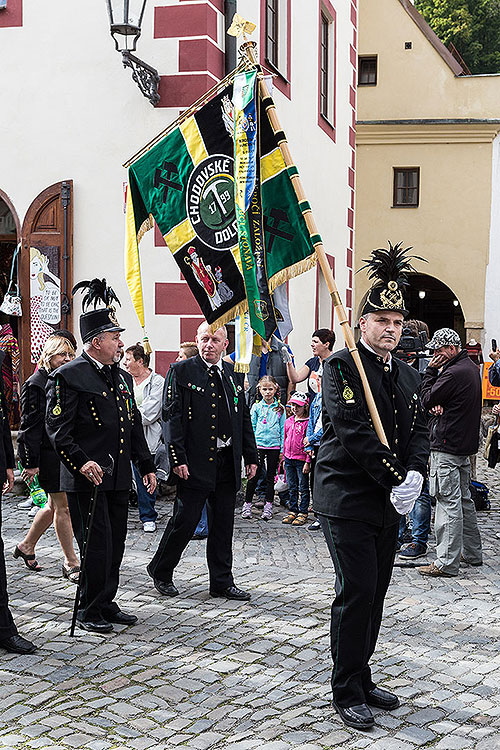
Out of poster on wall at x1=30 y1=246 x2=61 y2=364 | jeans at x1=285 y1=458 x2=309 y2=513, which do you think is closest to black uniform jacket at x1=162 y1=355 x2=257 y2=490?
jeans at x1=285 y1=458 x2=309 y2=513

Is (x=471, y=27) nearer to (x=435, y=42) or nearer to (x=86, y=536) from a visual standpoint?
(x=435, y=42)

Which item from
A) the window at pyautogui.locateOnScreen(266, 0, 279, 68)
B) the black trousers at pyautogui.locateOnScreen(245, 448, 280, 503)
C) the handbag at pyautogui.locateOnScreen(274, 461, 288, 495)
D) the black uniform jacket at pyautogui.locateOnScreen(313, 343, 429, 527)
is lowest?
the handbag at pyautogui.locateOnScreen(274, 461, 288, 495)

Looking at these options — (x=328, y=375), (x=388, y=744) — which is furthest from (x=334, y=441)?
(x=388, y=744)

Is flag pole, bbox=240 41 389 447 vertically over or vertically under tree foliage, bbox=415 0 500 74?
under

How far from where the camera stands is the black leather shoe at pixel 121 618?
231 inches

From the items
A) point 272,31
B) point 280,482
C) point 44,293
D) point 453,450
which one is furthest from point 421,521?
point 272,31

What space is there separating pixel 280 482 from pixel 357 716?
5.92 metres

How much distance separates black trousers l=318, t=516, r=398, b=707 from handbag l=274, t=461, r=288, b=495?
18.2 ft

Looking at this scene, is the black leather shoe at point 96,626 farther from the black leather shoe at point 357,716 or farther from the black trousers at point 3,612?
the black leather shoe at point 357,716

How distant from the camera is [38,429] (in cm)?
681

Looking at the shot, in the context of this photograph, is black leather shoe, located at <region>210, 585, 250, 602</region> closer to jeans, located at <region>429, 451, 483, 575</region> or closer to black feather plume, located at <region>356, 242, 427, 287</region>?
jeans, located at <region>429, 451, 483, 575</region>

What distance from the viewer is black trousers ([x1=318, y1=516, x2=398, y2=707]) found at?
4449 mm

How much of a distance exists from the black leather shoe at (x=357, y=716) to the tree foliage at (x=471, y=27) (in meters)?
32.6

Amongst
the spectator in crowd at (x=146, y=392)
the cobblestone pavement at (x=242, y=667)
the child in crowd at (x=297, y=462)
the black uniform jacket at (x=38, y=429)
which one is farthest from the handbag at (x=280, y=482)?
the black uniform jacket at (x=38, y=429)
